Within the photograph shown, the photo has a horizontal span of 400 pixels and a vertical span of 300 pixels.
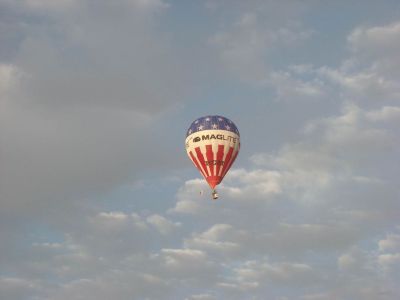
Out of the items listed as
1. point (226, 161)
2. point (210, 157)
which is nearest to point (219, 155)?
point (210, 157)

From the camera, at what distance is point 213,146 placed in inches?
3967

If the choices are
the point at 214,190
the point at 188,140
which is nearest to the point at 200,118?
the point at 188,140

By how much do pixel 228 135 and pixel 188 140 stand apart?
A: 759cm

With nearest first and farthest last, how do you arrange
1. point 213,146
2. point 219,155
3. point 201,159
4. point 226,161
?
1. point 213,146
2. point 219,155
3. point 201,159
4. point 226,161

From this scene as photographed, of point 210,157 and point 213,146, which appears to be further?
point 210,157

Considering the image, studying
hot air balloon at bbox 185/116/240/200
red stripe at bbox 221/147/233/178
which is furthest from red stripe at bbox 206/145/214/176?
red stripe at bbox 221/147/233/178

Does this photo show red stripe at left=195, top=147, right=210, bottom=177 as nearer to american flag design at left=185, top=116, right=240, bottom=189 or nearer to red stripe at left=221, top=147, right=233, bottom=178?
american flag design at left=185, top=116, right=240, bottom=189

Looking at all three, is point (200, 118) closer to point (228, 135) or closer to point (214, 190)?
point (228, 135)

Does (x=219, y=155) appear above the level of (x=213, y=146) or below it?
below

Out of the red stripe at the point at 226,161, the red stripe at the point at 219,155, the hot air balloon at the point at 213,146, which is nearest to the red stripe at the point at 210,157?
the hot air balloon at the point at 213,146

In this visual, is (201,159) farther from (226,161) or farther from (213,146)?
(226,161)

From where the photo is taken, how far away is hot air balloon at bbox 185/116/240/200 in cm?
10100

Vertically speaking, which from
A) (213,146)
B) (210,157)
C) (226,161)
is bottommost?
(226,161)

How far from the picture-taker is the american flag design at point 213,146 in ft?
331
